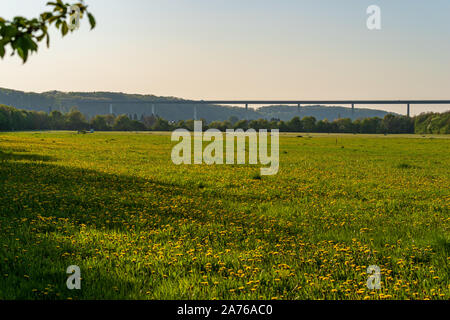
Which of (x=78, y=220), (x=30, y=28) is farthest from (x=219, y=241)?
(x=30, y=28)

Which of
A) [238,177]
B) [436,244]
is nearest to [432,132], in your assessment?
[238,177]

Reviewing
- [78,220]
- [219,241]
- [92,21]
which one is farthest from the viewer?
[78,220]

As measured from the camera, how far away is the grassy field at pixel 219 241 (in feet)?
22.9

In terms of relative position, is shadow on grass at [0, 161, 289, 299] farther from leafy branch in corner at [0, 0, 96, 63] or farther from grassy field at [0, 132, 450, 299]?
leafy branch in corner at [0, 0, 96, 63]

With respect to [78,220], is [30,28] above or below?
above

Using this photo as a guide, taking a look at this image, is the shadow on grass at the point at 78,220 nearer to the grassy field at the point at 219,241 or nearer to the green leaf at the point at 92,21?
the grassy field at the point at 219,241

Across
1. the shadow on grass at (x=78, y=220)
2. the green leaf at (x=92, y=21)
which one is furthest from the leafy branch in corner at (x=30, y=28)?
the shadow on grass at (x=78, y=220)

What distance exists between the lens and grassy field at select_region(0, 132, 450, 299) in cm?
699

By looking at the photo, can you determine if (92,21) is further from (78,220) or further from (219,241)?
(78,220)

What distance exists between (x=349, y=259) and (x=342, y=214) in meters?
→ 5.14

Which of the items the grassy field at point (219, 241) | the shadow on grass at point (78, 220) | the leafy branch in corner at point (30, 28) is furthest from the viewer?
the shadow on grass at point (78, 220)

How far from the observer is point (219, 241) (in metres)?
10.0

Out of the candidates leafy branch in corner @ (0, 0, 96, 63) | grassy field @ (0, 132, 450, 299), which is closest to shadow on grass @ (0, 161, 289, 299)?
grassy field @ (0, 132, 450, 299)
